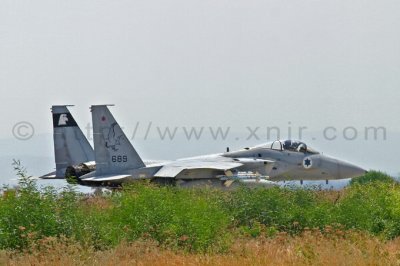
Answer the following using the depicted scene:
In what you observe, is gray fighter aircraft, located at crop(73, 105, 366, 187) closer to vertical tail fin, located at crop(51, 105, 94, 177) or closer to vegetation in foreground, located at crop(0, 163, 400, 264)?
vertical tail fin, located at crop(51, 105, 94, 177)

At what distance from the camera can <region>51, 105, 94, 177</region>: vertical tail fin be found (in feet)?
131

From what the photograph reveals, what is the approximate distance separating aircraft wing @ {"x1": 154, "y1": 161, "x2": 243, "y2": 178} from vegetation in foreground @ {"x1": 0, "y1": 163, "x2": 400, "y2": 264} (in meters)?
15.6

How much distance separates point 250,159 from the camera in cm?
3453

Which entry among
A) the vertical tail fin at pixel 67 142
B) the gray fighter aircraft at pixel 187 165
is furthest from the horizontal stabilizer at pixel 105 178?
the vertical tail fin at pixel 67 142

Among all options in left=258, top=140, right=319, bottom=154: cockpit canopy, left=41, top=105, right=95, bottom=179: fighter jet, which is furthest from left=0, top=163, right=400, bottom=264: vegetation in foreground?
left=41, top=105, right=95, bottom=179: fighter jet

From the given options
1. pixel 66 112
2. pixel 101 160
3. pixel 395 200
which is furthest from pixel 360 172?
pixel 395 200

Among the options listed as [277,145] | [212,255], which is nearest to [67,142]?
[277,145]

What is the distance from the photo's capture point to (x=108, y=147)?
112 ft

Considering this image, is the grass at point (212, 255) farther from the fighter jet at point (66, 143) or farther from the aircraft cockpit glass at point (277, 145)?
the fighter jet at point (66, 143)

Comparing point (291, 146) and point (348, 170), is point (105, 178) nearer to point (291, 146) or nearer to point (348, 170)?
point (291, 146)

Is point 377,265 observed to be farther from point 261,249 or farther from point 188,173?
point 188,173

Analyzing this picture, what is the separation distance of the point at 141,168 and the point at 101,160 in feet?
5.35

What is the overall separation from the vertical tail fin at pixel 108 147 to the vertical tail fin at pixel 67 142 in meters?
6.17

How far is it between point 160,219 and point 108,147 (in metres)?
20.0
